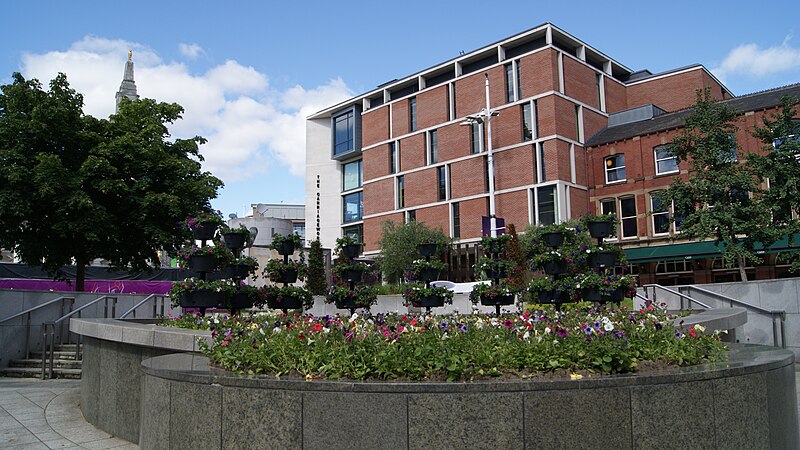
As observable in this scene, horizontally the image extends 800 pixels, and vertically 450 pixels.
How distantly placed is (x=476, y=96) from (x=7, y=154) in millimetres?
35035

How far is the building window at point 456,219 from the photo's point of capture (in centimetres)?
4953

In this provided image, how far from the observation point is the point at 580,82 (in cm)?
4719

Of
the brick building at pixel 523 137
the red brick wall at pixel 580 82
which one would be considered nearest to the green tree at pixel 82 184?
the brick building at pixel 523 137

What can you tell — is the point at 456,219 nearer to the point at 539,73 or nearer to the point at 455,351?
the point at 539,73

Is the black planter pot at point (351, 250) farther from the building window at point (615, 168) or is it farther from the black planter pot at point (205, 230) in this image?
the building window at point (615, 168)

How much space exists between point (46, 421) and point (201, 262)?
388 centimetres

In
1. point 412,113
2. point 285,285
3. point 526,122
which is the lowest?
point 285,285

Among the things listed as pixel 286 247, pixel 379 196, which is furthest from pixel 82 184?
pixel 379 196

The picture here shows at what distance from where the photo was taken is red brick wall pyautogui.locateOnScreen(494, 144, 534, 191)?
4541 centimetres

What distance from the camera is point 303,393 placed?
5.03 m

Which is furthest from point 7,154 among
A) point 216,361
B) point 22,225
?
point 216,361

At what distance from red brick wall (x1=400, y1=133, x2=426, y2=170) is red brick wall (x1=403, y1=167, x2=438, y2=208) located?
0.89m

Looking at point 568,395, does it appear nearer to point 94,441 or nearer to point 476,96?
point 94,441

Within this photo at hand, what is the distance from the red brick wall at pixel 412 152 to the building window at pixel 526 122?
33.0 ft
